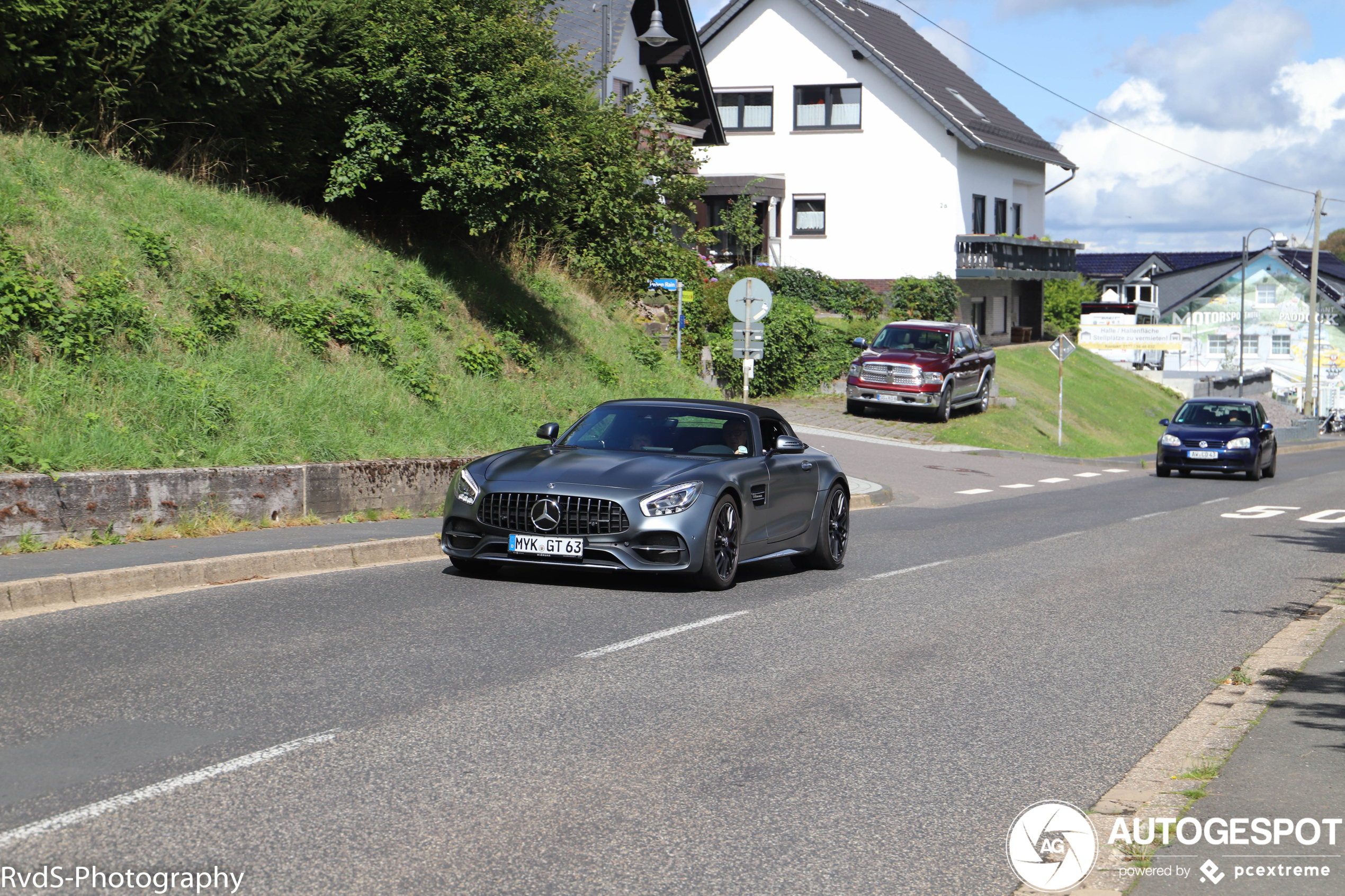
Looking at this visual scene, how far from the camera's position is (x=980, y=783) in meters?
5.52

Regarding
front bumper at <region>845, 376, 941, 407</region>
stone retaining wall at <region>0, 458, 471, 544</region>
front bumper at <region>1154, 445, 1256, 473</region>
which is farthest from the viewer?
front bumper at <region>845, 376, 941, 407</region>

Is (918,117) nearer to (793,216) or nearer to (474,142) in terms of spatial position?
(793,216)

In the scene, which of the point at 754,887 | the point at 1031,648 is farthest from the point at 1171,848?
the point at 1031,648

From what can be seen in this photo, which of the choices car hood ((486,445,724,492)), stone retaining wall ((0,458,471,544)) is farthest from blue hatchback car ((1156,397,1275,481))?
car hood ((486,445,724,492))

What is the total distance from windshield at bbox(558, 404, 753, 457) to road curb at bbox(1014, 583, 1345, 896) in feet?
14.4

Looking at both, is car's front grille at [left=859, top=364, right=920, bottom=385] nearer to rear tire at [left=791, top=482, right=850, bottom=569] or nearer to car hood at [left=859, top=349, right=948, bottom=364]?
car hood at [left=859, top=349, right=948, bottom=364]

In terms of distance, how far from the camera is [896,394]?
34250mm

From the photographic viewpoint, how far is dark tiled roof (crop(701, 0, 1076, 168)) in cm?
5112

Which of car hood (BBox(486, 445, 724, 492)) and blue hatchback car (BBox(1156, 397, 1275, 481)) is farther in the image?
blue hatchback car (BBox(1156, 397, 1275, 481))

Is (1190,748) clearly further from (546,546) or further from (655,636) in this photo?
(546,546)

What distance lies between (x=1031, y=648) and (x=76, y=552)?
22.8ft

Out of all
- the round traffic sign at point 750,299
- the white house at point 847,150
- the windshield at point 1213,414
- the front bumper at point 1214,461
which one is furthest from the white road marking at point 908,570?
the white house at point 847,150

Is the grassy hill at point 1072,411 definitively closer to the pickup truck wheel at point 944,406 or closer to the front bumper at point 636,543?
the pickup truck wheel at point 944,406

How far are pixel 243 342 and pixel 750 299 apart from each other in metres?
9.40
